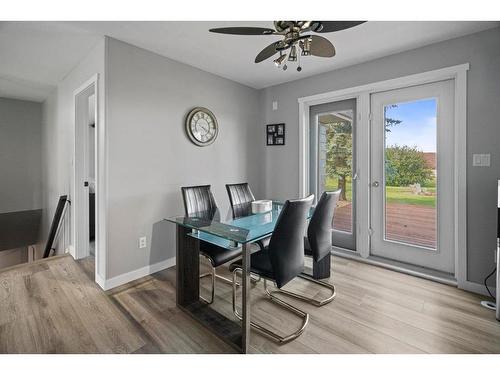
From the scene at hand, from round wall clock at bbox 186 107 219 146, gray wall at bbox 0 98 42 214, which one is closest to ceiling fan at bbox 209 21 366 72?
round wall clock at bbox 186 107 219 146

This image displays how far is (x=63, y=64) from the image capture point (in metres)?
2.98

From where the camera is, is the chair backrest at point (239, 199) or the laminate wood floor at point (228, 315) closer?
the laminate wood floor at point (228, 315)

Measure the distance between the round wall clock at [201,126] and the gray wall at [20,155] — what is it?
3791 millimetres

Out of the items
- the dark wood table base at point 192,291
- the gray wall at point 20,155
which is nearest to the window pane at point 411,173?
the dark wood table base at point 192,291

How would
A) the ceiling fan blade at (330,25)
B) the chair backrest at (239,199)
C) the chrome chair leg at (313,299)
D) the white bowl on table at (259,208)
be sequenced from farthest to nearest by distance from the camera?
the chair backrest at (239,199)
the white bowl on table at (259,208)
the chrome chair leg at (313,299)
the ceiling fan blade at (330,25)

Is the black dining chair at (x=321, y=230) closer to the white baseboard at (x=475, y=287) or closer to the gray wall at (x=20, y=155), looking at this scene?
the white baseboard at (x=475, y=287)

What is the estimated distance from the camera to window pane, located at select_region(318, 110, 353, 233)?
323 cm

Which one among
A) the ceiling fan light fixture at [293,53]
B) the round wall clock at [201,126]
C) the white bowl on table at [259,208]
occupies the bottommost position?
the white bowl on table at [259,208]

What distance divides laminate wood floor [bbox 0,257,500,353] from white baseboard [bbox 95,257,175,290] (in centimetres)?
6

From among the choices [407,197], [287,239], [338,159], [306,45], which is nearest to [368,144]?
[338,159]

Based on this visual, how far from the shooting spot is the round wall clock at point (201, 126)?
2.99m

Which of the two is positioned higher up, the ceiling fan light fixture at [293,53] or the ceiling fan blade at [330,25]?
the ceiling fan blade at [330,25]
